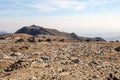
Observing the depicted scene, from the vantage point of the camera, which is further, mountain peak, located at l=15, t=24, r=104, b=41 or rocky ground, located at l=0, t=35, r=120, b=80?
mountain peak, located at l=15, t=24, r=104, b=41

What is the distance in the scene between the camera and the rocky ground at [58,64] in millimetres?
29938

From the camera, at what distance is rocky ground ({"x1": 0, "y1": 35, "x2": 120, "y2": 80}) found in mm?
29938

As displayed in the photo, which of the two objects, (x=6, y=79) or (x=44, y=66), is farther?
(x=44, y=66)

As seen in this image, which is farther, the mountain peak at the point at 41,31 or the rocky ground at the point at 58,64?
the mountain peak at the point at 41,31

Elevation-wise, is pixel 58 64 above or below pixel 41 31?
below

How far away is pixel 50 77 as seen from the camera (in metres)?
29.1

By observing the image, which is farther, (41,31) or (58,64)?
(41,31)

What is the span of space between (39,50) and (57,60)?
9519mm

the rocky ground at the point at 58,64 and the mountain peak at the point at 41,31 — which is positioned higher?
the mountain peak at the point at 41,31

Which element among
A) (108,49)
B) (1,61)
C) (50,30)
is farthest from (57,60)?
(50,30)

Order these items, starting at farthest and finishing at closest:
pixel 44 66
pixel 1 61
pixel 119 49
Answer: pixel 119 49 → pixel 1 61 → pixel 44 66

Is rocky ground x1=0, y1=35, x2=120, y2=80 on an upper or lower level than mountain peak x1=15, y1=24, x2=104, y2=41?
lower

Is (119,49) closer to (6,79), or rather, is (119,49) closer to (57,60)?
(57,60)

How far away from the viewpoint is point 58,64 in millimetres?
35312
